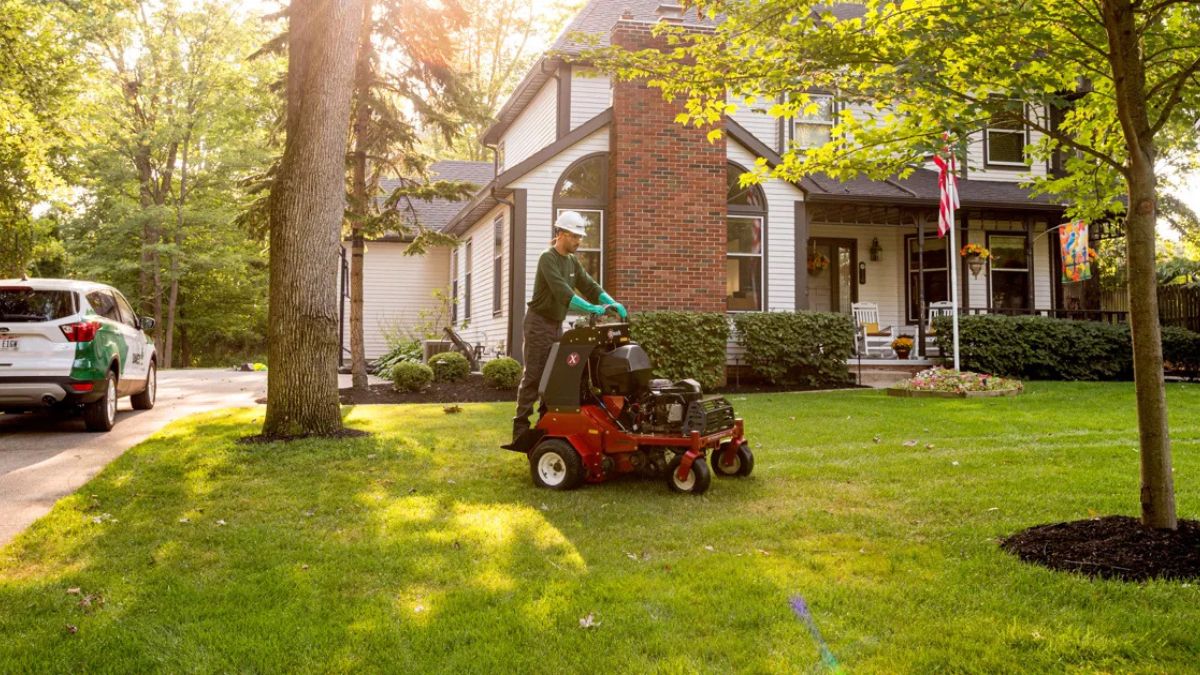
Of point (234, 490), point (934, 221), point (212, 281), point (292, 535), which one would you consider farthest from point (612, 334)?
point (212, 281)

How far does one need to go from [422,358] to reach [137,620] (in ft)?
54.9

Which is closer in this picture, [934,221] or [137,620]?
[137,620]

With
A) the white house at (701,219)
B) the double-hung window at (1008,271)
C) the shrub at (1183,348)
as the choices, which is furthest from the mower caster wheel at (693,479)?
the double-hung window at (1008,271)

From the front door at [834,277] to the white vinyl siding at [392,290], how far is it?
10.4 meters

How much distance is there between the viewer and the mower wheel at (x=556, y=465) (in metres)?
5.92

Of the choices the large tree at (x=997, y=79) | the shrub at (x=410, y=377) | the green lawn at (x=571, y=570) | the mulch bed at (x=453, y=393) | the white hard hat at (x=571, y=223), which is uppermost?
the large tree at (x=997, y=79)

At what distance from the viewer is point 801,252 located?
1577 centimetres

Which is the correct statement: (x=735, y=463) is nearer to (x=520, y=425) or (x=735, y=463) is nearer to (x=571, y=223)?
(x=520, y=425)

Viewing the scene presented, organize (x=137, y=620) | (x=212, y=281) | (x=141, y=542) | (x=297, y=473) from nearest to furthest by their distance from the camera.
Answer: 1. (x=137, y=620)
2. (x=141, y=542)
3. (x=297, y=473)
4. (x=212, y=281)

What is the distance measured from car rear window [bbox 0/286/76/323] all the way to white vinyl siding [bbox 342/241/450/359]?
15166 mm

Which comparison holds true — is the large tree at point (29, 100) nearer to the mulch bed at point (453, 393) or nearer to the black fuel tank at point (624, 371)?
the mulch bed at point (453, 393)

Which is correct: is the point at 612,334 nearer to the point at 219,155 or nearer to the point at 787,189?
the point at 787,189

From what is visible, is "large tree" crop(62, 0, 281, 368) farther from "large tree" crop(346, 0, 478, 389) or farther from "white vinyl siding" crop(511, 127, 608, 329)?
"white vinyl siding" crop(511, 127, 608, 329)

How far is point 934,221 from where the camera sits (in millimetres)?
17531
